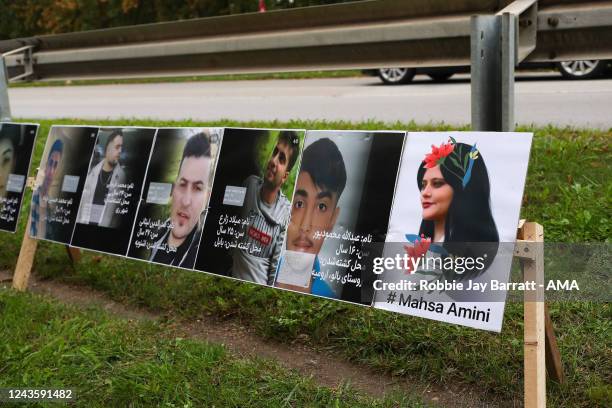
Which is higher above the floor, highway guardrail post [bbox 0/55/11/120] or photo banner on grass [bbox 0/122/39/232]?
highway guardrail post [bbox 0/55/11/120]

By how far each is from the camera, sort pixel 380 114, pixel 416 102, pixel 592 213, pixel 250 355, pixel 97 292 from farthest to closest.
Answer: pixel 416 102, pixel 380 114, pixel 97 292, pixel 592 213, pixel 250 355

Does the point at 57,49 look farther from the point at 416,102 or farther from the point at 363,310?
the point at 416,102

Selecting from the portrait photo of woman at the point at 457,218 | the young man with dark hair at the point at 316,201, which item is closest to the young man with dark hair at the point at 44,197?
the young man with dark hair at the point at 316,201

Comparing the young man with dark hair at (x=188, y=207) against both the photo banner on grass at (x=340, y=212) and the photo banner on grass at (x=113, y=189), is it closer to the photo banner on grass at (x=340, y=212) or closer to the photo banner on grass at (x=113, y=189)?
the photo banner on grass at (x=113, y=189)

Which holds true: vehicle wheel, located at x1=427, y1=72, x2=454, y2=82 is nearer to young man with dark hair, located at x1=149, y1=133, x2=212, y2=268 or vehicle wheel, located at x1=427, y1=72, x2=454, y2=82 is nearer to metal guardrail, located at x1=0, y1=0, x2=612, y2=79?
metal guardrail, located at x1=0, y1=0, x2=612, y2=79

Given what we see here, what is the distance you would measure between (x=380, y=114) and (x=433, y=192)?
23.0 feet

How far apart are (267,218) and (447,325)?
108cm

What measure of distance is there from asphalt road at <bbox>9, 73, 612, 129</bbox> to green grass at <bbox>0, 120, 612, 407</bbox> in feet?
7.49

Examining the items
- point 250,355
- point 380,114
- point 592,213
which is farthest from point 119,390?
point 380,114

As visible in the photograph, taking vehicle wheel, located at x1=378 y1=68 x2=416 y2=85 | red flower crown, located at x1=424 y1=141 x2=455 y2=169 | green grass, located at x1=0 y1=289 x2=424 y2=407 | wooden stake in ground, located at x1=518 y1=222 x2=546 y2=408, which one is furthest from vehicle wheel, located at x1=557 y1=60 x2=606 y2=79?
wooden stake in ground, located at x1=518 y1=222 x2=546 y2=408

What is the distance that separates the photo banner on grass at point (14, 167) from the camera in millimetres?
5562

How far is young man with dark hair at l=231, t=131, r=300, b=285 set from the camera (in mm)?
3936

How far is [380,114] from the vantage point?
1023 cm

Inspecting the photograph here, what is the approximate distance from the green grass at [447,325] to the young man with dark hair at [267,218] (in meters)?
0.47
